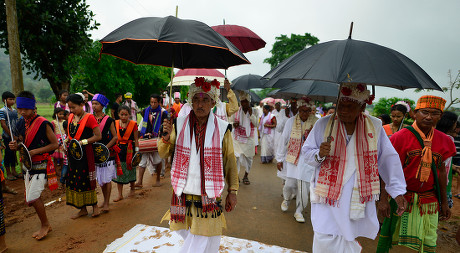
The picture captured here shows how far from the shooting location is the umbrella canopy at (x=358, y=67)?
1931mm

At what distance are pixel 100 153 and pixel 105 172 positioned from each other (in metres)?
0.51

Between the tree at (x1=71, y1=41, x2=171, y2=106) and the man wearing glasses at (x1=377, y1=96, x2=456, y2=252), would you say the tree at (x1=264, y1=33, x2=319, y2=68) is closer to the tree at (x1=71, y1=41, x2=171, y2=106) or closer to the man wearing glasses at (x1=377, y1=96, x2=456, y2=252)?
the tree at (x1=71, y1=41, x2=171, y2=106)

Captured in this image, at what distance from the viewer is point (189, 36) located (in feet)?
7.82

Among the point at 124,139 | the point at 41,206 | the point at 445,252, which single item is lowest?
the point at 445,252

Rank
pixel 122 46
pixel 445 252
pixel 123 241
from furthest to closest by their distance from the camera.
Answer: pixel 445 252 < pixel 123 241 < pixel 122 46

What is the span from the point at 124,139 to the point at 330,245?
4399 mm

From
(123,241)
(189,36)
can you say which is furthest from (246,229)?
(189,36)

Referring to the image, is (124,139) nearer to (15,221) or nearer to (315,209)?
(15,221)

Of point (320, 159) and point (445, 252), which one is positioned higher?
point (320, 159)

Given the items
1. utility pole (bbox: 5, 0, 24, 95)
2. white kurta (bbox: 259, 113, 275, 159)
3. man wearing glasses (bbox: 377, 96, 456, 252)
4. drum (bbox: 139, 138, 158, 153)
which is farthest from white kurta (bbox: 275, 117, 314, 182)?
utility pole (bbox: 5, 0, 24, 95)

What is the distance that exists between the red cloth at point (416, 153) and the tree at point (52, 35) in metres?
8.47

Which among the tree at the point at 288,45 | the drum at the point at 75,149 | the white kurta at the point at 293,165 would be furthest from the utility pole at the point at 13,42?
the tree at the point at 288,45

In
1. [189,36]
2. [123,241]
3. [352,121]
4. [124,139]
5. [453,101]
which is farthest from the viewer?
[453,101]

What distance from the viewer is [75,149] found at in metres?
4.18
